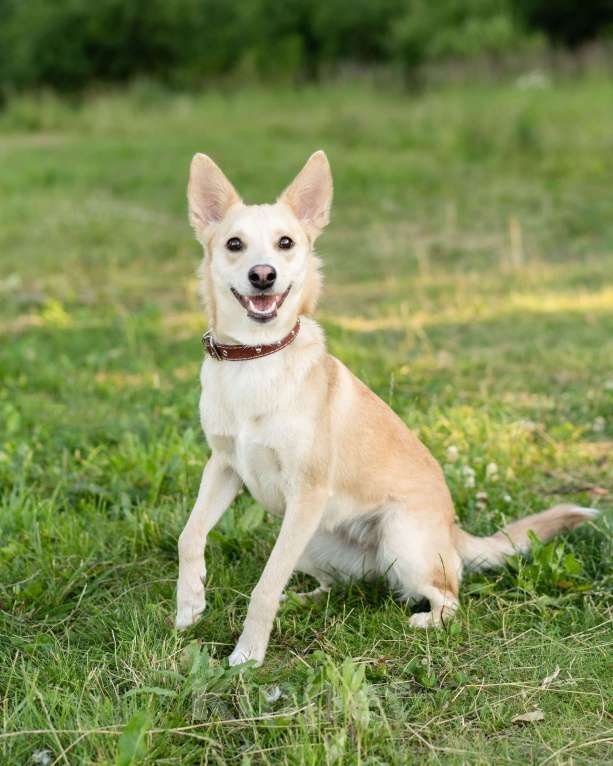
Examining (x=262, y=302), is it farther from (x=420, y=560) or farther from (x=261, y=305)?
(x=420, y=560)

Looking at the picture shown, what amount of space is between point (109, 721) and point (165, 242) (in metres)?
7.07

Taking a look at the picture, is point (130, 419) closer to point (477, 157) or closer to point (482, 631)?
point (482, 631)

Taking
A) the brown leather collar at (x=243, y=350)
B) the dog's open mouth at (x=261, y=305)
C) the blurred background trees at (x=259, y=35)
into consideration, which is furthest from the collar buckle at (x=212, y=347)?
the blurred background trees at (x=259, y=35)

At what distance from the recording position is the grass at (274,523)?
236 cm

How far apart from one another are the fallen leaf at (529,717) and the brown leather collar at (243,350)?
4.05ft

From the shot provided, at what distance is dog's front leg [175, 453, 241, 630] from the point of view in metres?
2.83

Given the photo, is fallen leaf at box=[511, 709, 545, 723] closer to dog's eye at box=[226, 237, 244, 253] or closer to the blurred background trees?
dog's eye at box=[226, 237, 244, 253]

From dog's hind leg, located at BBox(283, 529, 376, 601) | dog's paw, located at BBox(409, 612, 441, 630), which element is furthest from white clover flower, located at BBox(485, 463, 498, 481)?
dog's paw, located at BBox(409, 612, 441, 630)

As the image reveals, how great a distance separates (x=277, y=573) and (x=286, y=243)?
1.00m

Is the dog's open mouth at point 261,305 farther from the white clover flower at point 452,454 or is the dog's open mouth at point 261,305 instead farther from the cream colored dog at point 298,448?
the white clover flower at point 452,454

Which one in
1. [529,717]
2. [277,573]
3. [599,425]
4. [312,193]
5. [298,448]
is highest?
[312,193]

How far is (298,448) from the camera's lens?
9.04 feet

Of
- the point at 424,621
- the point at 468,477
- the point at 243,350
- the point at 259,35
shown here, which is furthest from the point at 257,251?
the point at 259,35

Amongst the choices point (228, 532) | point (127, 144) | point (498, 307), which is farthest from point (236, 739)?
point (127, 144)
